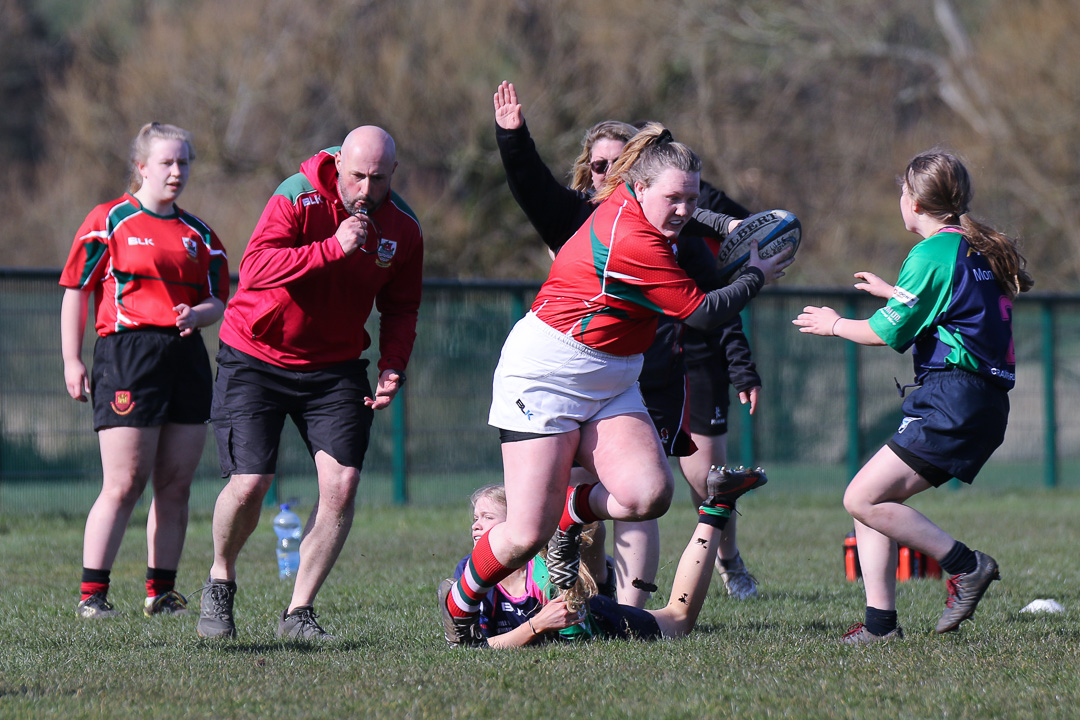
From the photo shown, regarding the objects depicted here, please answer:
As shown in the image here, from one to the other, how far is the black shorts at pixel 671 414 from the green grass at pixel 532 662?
83cm

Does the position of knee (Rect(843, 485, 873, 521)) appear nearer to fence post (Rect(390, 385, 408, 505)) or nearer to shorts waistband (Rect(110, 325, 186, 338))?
shorts waistband (Rect(110, 325, 186, 338))

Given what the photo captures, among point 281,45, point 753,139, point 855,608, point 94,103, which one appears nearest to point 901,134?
point 753,139

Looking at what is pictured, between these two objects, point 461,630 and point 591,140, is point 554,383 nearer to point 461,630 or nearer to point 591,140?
point 461,630

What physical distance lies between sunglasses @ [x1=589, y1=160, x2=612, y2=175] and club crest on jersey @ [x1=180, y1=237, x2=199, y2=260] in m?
2.07

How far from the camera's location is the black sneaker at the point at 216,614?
539 centimetres

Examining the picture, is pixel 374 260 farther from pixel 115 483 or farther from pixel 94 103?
pixel 94 103

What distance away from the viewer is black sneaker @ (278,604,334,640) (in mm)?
5379

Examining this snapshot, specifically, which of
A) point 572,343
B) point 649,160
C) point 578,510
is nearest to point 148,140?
point 572,343

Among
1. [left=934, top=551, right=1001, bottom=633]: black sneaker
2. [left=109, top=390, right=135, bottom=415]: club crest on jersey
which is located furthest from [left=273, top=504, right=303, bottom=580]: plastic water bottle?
[left=934, top=551, right=1001, bottom=633]: black sneaker

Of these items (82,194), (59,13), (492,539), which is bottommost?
(492,539)

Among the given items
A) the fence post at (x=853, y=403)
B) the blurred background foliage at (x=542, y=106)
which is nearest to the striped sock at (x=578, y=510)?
the fence post at (x=853, y=403)

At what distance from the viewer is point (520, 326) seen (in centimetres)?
512

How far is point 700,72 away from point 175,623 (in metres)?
19.5

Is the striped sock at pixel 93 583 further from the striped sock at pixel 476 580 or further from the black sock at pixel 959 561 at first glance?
the black sock at pixel 959 561
